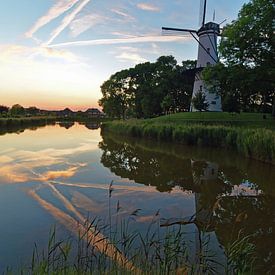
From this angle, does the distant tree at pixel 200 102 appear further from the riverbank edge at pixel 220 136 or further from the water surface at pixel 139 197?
the water surface at pixel 139 197

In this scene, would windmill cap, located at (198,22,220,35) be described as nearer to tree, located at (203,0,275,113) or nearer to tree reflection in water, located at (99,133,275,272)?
tree, located at (203,0,275,113)

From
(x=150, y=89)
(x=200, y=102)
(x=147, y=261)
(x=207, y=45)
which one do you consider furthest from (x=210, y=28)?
(x=147, y=261)

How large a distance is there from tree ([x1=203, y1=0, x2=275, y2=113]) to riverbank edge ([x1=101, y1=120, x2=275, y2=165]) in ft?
13.5

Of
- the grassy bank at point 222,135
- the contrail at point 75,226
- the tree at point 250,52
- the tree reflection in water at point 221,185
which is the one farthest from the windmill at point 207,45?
the contrail at point 75,226

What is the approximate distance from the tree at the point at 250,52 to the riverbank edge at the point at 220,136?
4.12m

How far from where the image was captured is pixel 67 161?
12742mm

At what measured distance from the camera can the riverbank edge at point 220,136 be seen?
12242 mm

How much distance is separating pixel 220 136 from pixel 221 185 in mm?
9423

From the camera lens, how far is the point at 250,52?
20734mm

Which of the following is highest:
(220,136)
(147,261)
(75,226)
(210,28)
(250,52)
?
(210,28)

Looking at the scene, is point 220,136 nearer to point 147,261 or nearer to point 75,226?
point 75,226

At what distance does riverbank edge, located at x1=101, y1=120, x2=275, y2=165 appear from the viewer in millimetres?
12242

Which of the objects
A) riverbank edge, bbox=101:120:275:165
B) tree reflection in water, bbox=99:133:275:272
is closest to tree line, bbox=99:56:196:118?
riverbank edge, bbox=101:120:275:165

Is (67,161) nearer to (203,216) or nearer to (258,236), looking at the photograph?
(203,216)
